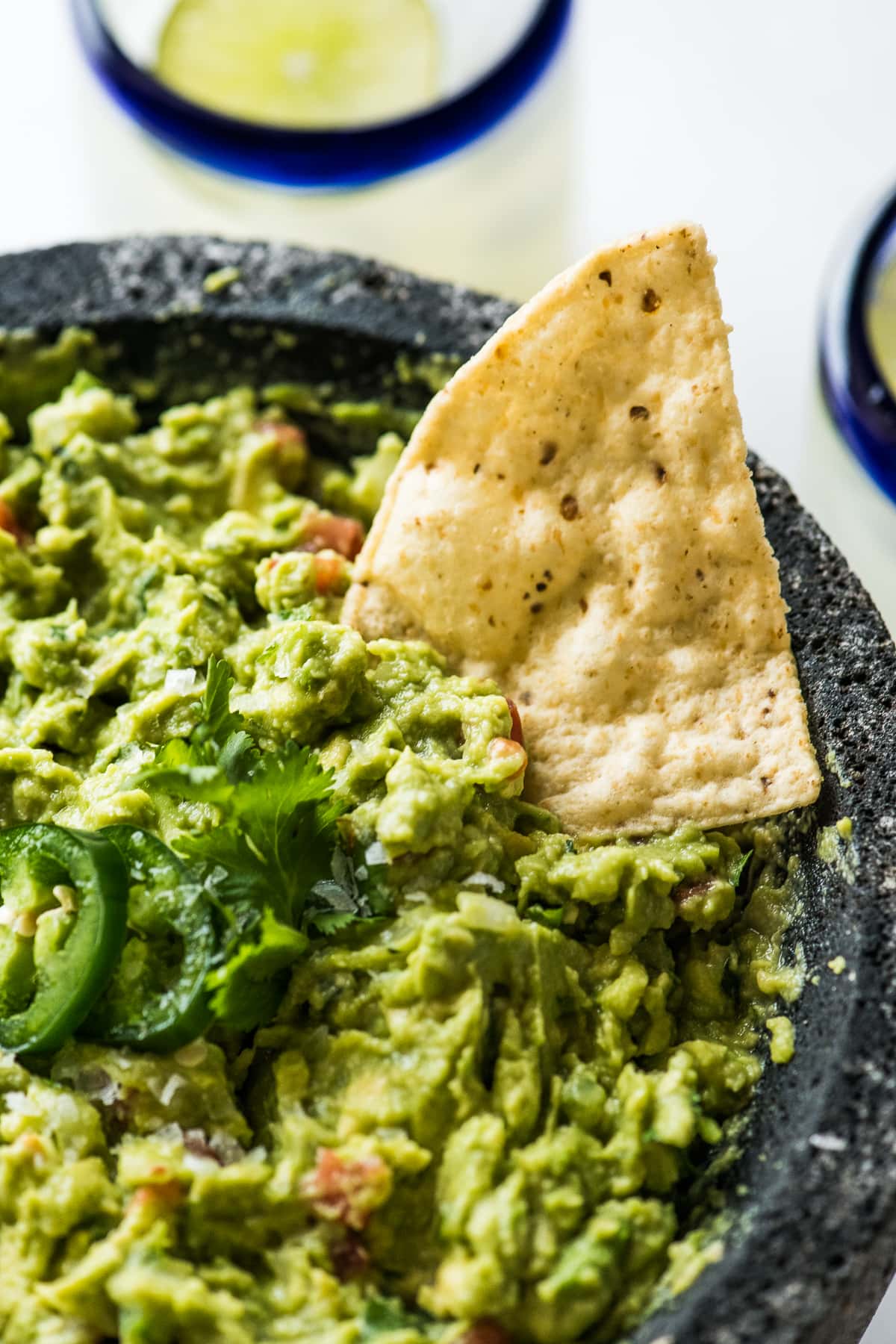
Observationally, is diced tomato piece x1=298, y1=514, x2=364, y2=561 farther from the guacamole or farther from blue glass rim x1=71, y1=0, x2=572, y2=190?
blue glass rim x1=71, y1=0, x2=572, y2=190

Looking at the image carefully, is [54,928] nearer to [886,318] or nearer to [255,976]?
[255,976]

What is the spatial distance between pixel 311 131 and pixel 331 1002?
178cm

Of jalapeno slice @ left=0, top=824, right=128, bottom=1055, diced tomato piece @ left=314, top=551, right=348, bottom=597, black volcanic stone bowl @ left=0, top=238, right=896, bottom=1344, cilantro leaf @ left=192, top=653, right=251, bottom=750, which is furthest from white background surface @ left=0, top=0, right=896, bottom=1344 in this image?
jalapeno slice @ left=0, top=824, right=128, bottom=1055

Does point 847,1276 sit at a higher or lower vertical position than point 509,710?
lower

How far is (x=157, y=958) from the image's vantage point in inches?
77.8

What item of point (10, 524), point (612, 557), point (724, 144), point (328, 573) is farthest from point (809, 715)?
point (724, 144)

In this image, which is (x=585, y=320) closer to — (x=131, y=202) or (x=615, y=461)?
(x=615, y=461)

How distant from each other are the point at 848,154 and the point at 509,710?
7.62 feet

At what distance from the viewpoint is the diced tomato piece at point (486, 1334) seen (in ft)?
5.71

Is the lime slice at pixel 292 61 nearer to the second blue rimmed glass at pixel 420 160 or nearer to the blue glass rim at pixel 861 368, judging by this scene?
the second blue rimmed glass at pixel 420 160

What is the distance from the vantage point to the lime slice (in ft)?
11.3

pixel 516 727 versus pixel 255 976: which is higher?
pixel 516 727

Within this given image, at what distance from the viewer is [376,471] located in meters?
2.60

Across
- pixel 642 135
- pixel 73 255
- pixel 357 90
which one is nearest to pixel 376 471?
pixel 73 255
